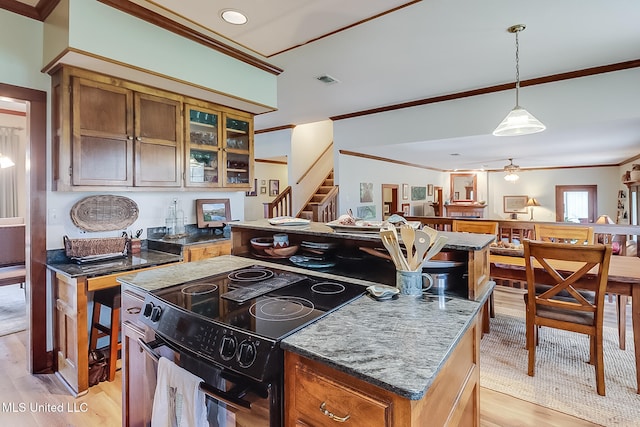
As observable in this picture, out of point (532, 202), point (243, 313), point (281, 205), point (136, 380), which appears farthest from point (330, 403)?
point (532, 202)

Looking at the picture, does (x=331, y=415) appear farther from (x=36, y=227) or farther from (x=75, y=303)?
(x=36, y=227)

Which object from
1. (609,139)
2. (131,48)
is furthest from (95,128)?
(609,139)

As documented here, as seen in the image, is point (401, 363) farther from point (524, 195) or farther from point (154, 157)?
point (524, 195)

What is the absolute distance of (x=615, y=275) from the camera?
7.74 feet

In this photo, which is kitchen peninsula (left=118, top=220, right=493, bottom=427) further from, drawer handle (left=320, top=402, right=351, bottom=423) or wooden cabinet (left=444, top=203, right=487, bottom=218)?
wooden cabinet (left=444, top=203, right=487, bottom=218)

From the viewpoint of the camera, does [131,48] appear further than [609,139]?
No

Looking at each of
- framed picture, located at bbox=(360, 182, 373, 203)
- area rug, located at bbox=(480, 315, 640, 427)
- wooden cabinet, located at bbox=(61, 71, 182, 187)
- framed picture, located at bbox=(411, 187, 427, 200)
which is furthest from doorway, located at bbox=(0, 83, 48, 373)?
framed picture, located at bbox=(411, 187, 427, 200)

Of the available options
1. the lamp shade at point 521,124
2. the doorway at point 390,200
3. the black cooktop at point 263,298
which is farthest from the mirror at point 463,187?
the black cooktop at point 263,298

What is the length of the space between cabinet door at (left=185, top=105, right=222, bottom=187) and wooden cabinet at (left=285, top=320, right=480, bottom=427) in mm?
2700

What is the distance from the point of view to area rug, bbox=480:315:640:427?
2145 millimetres

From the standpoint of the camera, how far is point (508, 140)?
17.0ft

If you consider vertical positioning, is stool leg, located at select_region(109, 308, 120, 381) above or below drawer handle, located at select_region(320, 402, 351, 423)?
below

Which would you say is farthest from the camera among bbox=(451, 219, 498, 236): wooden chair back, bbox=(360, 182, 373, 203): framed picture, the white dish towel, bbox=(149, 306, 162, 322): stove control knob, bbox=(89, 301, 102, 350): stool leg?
bbox=(360, 182, 373, 203): framed picture

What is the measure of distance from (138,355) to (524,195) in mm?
12014
